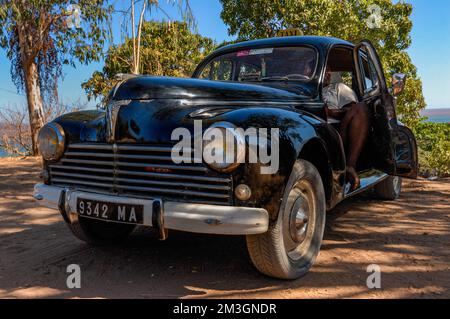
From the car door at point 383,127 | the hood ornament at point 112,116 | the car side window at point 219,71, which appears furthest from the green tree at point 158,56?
the hood ornament at point 112,116

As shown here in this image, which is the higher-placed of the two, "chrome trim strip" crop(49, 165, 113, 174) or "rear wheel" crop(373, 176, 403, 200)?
"chrome trim strip" crop(49, 165, 113, 174)

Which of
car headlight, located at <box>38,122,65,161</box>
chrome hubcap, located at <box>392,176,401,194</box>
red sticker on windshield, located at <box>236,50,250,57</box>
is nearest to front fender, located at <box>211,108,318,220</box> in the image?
car headlight, located at <box>38,122,65,161</box>

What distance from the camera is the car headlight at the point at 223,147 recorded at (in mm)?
2312

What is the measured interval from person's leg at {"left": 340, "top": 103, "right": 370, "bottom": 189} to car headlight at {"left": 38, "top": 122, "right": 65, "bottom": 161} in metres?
2.27

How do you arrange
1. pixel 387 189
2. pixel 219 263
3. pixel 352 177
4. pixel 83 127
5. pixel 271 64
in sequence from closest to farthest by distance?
pixel 83 127, pixel 219 263, pixel 352 177, pixel 271 64, pixel 387 189

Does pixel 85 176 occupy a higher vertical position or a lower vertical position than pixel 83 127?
lower

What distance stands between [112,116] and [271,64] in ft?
5.53

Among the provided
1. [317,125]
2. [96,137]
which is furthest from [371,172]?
[96,137]

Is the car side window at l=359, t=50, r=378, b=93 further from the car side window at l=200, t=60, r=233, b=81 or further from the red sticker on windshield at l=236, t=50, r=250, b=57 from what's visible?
the car side window at l=200, t=60, r=233, b=81

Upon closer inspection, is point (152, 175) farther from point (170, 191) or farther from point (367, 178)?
point (367, 178)

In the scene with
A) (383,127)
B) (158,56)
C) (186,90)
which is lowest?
(383,127)

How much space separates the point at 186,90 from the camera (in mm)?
2873

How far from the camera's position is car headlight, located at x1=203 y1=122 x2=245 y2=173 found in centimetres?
231

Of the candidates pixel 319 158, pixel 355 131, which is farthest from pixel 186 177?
pixel 355 131
